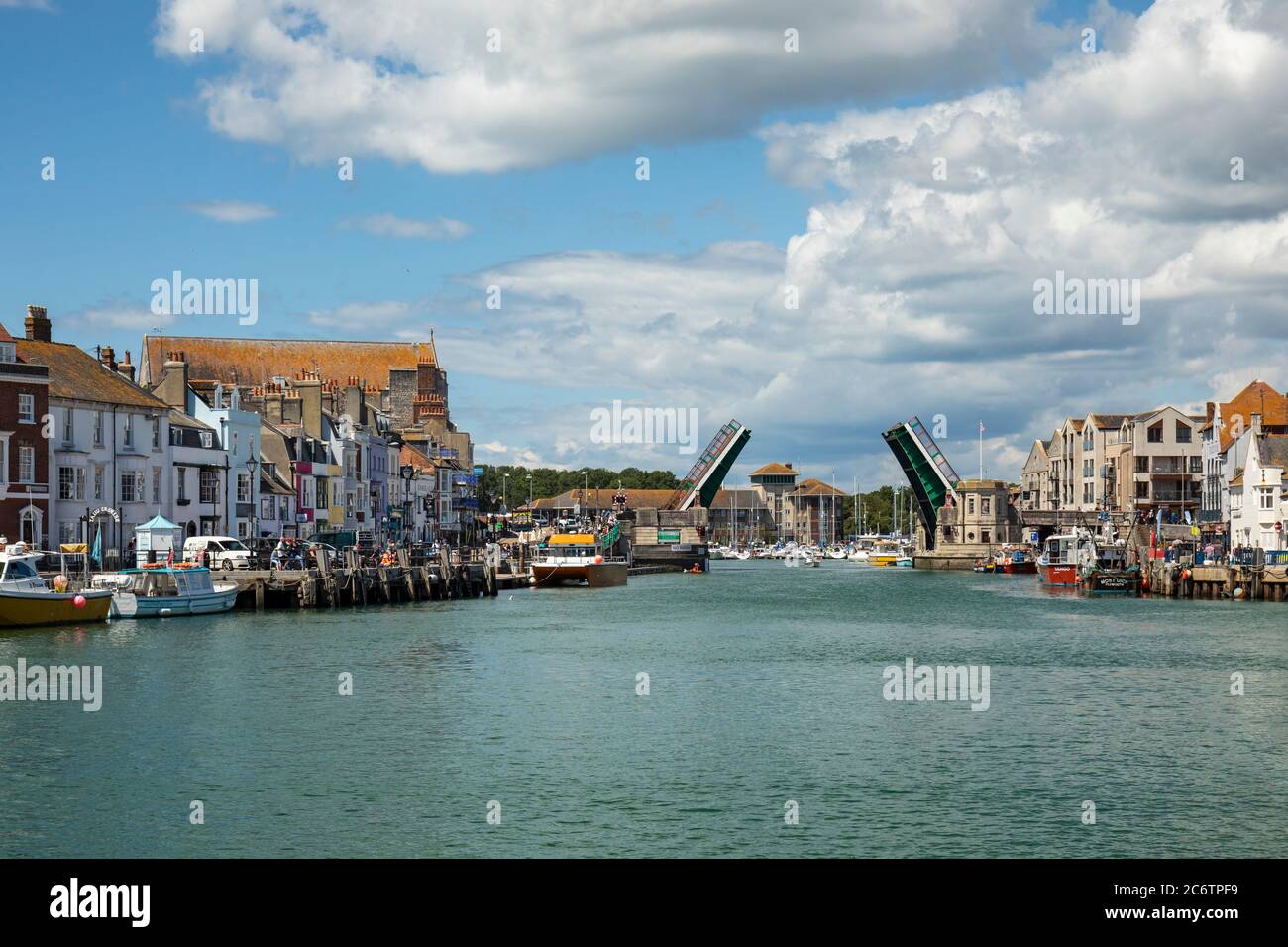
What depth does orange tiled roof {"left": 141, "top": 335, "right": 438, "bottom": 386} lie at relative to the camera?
108188 mm

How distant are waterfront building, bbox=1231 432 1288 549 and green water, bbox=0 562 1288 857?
105 feet

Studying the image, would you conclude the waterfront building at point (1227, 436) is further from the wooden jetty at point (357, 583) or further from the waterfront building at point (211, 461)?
the waterfront building at point (211, 461)

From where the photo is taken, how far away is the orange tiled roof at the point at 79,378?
49862 mm

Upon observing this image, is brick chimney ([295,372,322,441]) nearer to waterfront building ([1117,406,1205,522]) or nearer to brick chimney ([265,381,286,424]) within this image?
brick chimney ([265,381,286,424])

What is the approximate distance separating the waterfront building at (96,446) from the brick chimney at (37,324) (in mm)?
38

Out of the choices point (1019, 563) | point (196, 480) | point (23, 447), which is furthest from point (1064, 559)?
point (23, 447)

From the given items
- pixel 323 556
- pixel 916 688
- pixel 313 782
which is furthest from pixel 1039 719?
pixel 323 556

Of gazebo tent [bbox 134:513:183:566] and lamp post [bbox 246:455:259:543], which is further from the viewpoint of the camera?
lamp post [bbox 246:455:259:543]

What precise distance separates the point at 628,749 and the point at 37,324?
4030cm

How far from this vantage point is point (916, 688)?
29984 mm

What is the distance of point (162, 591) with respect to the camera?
1761 inches
